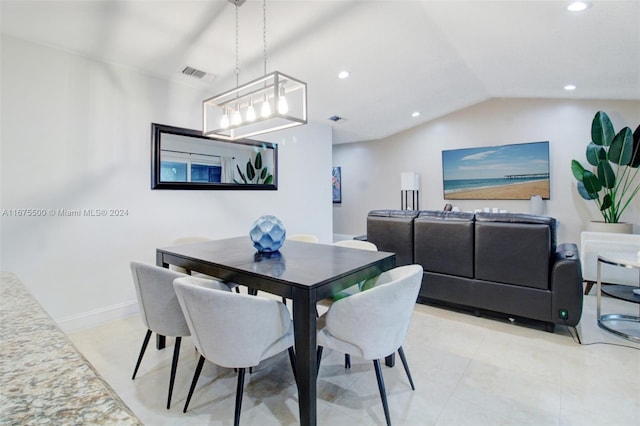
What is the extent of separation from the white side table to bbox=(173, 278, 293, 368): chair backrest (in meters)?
2.81

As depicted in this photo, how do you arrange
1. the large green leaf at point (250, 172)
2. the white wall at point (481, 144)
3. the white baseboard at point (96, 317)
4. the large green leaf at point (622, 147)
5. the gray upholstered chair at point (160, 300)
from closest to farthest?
A: the gray upholstered chair at point (160, 300), the white baseboard at point (96, 317), the large green leaf at point (622, 147), the large green leaf at point (250, 172), the white wall at point (481, 144)

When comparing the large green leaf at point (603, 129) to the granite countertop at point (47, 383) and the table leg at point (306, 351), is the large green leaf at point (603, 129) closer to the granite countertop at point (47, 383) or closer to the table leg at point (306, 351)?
the table leg at point (306, 351)

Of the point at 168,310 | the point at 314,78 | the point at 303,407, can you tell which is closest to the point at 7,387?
the point at 303,407

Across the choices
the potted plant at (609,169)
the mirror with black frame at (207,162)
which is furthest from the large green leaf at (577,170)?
the mirror with black frame at (207,162)

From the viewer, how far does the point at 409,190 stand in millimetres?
6668

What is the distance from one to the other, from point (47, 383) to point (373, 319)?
130 cm

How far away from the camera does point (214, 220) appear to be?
12.9ft

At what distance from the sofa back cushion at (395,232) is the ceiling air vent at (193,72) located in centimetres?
244

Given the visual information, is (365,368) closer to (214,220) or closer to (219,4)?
(214,220)

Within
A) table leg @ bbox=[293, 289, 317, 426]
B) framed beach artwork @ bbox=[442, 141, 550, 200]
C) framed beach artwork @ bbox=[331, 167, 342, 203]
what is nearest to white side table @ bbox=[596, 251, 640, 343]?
framed beach artwork @ bbox=[442, 141, 550, 200]

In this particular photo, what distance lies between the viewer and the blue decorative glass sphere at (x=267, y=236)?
231 centimetres

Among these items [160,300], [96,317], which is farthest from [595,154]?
[96,317]

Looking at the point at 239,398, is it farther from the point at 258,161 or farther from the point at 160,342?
the point at 258,161

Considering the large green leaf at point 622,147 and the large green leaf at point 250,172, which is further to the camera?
the large green leaf at point 250,172
